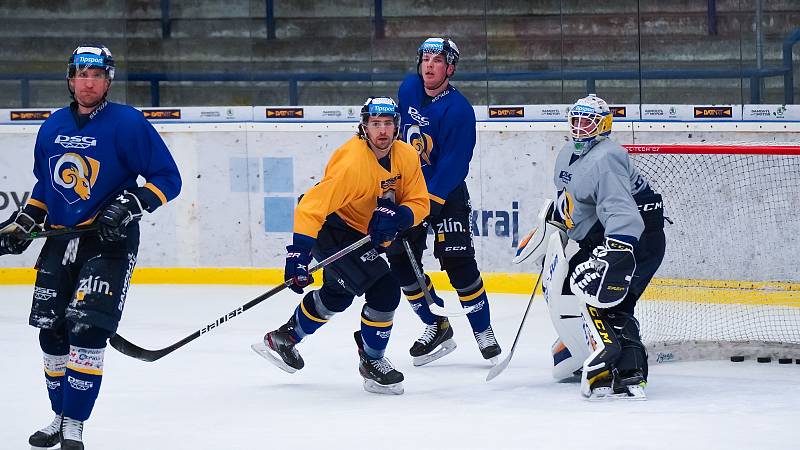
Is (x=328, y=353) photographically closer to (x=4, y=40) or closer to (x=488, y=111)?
(x=488, y=111)

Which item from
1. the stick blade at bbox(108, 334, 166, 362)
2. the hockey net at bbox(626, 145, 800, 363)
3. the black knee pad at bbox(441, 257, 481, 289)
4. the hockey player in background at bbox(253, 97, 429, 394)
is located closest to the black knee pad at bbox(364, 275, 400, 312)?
the hockey player in background at bbox(253, 97, 429, 394)

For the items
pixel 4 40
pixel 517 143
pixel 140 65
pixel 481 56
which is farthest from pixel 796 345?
pixel 4 40

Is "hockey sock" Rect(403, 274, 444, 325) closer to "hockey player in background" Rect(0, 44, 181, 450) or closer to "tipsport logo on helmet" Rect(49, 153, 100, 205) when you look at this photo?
"hockey player in background" Rect(0, 44, 181, 450)

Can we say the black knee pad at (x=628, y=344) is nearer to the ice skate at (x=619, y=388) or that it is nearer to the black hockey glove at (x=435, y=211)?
the ice skate at (x=619, y=388)

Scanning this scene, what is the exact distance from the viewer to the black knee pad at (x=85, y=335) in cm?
388

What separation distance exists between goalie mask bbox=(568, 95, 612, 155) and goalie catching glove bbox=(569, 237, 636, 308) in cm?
38

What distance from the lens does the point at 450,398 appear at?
473cm

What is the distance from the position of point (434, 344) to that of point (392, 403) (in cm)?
77

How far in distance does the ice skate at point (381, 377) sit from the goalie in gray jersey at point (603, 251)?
0.61 metres

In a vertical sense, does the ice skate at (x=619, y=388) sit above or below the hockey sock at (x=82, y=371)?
below

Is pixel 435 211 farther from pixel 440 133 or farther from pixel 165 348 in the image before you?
pixel 165 348

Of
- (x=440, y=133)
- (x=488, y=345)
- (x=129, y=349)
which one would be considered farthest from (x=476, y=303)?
(x=129, y=349)

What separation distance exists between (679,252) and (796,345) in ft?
4.65

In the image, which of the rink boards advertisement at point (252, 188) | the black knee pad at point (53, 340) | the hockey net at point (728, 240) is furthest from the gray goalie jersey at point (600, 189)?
the rink boards advertisement at point (252, 188)
